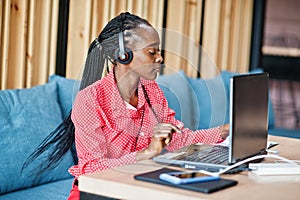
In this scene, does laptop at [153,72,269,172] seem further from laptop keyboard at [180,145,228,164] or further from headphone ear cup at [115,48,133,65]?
headphone ear cup at [115,48,133,65]

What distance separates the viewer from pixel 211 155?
2299 mm

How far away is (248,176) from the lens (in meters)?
2.08

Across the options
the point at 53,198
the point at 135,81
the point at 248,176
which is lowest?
the point at 53,198

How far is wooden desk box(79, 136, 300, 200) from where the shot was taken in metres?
1.81

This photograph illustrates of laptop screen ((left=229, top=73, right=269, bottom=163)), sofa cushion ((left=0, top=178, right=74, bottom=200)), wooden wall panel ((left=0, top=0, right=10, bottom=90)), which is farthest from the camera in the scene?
wooden wall panel ((left=0, top=0, right=10, bottom=90))

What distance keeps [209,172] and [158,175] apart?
163mm

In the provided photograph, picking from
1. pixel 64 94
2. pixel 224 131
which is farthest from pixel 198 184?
pixel 64 94

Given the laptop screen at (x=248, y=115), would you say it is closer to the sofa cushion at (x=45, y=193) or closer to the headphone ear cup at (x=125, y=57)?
the headphone ear cup at (x=125, y=57)

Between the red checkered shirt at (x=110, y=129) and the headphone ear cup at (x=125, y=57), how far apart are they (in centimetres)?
11

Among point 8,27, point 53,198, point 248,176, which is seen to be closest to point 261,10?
point 8,27

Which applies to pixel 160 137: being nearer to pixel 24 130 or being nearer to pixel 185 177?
pixel 185 177

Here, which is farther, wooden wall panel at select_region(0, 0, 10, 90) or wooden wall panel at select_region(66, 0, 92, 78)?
wooden wall panel at select_region(66, 0, 92, 78)

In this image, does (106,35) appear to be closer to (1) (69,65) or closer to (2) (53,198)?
(2) (53,198)

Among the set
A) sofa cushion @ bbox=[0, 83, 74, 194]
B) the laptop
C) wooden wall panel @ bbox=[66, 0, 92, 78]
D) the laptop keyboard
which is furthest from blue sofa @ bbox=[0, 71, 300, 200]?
wooden wall panel @ bbox=[66, 0, 92, 78]
